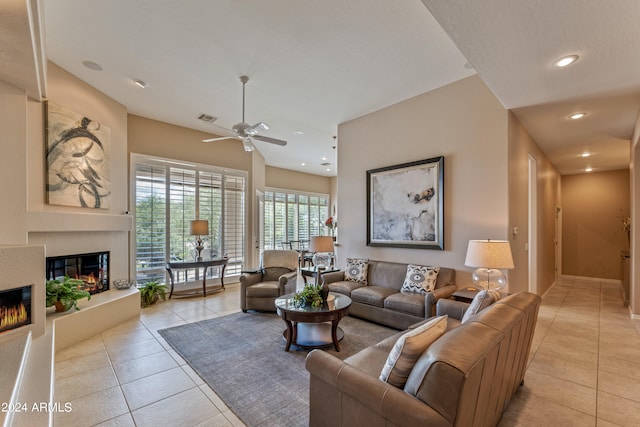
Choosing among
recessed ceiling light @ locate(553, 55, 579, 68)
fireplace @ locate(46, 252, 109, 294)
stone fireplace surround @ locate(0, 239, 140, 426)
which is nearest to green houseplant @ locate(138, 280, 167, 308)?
stone fireplace surround @ locate(0, 239, 140, 426)

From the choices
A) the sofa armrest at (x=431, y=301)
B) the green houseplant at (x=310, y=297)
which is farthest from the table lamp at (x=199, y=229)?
the sofa armrest at (x=431, y=301)

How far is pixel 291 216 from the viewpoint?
945 cm

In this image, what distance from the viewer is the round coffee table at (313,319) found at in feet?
10.1

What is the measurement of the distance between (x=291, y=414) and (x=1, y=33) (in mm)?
3684

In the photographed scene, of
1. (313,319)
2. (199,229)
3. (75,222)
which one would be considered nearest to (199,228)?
(199,229)

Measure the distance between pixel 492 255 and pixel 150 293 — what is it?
17.1 ft

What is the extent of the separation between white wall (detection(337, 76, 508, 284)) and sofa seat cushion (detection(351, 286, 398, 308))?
687 mm

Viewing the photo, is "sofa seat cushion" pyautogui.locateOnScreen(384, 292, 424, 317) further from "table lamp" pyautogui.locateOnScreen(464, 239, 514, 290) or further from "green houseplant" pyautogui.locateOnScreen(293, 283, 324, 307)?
"green houseplant" pyautogui.locateOnScreen(293, 283, 324, 307)

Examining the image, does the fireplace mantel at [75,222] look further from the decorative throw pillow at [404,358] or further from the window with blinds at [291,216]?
the decorative throw pillow at [404,358]

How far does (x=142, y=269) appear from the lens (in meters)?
5.32

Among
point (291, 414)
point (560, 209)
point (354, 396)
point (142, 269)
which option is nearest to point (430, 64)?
point (354, 396)

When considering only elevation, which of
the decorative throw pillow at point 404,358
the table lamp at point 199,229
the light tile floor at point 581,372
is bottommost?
the light tile floor at point 581,372

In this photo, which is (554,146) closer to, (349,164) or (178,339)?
(349,164)

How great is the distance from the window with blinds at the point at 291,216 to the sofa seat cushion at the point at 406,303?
472 cm
